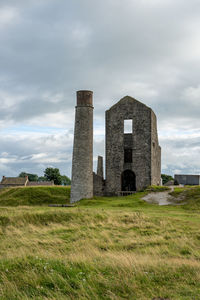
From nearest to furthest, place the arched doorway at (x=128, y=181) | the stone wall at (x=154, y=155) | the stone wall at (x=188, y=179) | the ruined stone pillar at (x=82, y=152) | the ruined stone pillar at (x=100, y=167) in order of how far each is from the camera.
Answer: the ruined stone pillar at (x=82, y=152) → the stone wall at (x=154, y=155) → the arched doorway at (x=128, y=181) → the ruined stone pillar at (x=100, y=167) → the stone wall at (x=188, y=179)

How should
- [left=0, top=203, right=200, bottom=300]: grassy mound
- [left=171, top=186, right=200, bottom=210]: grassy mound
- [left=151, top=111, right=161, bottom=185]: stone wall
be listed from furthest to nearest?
1. [left=151, top=111, right=161, bottom=185]: stone wall
2. [left=171, top=186, right=200, bottom=210]: grassy mound
3. [left=0, top=203, right=200, bottom=300]: grassy mound

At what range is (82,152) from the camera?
1350 inches

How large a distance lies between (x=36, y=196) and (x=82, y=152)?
7.37 m

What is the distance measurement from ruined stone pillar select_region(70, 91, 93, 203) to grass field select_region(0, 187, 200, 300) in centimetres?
1437

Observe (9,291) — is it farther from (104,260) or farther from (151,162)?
(151,162)

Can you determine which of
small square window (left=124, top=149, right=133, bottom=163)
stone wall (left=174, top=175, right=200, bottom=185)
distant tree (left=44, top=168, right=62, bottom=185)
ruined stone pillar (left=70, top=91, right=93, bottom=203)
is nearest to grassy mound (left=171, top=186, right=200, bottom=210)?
small square window (left=124, top=149, right=133, bottom=163)

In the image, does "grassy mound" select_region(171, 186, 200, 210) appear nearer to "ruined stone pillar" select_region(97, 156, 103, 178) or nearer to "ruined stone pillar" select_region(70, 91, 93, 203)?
"ruined stone pillar" select_region(70, 91, 93, 203)

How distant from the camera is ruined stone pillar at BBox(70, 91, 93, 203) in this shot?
3428 centimetres

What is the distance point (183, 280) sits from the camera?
7.77 metres

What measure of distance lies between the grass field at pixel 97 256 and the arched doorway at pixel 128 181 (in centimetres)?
2100

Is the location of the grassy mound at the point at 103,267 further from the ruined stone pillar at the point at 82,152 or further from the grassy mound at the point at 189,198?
the ruined stone pillar at the point at 82,152

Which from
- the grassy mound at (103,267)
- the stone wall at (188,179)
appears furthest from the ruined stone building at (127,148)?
the stone wall at (188,179)

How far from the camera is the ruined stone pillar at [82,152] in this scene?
34281 millimetres

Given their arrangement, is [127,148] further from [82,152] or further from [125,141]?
[82,152]
